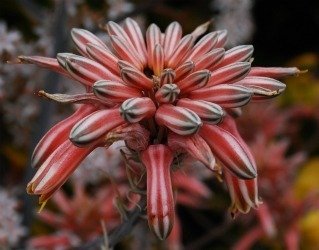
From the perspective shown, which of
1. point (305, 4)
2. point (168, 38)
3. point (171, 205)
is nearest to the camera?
point (171, 205)

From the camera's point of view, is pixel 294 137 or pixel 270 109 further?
pixel 294 137

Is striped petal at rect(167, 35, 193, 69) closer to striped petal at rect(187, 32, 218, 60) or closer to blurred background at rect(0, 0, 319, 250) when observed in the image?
striped petal at rect(187, 32, 218, 60)

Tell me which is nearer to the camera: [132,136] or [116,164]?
[132,136]

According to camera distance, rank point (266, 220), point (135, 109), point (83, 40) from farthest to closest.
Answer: point (266, 220)
point (83, 40)
point (135, 109)

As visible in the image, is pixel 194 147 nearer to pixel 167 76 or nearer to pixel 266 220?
pixel 167 76

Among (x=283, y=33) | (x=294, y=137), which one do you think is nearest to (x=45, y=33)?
(x=294, y=137)

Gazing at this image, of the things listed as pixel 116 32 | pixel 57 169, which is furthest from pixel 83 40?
pixel 57 169

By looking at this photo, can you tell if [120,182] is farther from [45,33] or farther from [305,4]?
[305,4]
